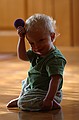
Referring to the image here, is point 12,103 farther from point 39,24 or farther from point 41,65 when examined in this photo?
point 39,24

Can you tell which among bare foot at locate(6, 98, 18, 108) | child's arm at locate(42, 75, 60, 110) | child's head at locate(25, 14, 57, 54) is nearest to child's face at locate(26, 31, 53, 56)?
child's head at locate(25, 14, 57, 54)

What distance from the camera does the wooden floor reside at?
3.85 ft

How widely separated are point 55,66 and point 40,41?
10 centimetres

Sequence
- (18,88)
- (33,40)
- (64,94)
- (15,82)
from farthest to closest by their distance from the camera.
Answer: (15,82) < (18,88) < (64,94) < (33,40)

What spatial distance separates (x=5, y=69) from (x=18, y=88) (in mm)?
630

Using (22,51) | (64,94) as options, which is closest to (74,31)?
(64,94)

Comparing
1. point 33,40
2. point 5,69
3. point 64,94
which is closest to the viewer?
point 33,40

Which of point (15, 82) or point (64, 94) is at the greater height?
point (15, 82)

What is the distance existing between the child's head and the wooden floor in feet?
Answer: 0.74

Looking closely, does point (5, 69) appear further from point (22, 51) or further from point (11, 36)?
point (22, 51)

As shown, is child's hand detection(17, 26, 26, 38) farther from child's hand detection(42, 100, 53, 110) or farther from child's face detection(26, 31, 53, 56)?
child's hand detection(42, 100, 53, 110)

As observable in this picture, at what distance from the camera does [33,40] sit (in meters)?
1.21

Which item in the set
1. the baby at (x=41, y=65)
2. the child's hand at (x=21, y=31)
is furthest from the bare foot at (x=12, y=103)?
the child's hand at (x=21, y=31)

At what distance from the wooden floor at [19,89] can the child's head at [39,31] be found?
8.9 inches
